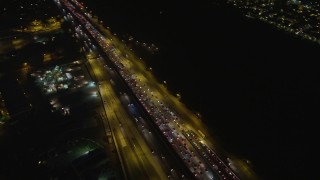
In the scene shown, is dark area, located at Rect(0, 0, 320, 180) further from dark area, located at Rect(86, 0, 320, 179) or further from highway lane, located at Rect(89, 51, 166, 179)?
highway lane, located at Rect(89, 51, 166, 179)

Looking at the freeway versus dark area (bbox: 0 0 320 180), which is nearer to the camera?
the freeway

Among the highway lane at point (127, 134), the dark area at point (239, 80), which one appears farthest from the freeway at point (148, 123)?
the dark area at point (239, 80)

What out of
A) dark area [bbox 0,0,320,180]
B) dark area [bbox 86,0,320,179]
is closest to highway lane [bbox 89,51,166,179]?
dark area [bbox 0,0,320,180]

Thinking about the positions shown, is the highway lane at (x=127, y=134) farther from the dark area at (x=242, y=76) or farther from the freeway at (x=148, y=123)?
the dark area at (x=242, y=76)

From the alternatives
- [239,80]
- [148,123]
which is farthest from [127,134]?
[239,80]

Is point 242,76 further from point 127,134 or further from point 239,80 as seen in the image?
point 127,134

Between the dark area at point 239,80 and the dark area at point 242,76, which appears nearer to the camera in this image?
the dark area at point 239,80

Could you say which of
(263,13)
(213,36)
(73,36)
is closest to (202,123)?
(213,36)

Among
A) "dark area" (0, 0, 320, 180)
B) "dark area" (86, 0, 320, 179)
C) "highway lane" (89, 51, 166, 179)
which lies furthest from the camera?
"dark area" (86, 0, 320, 179)
